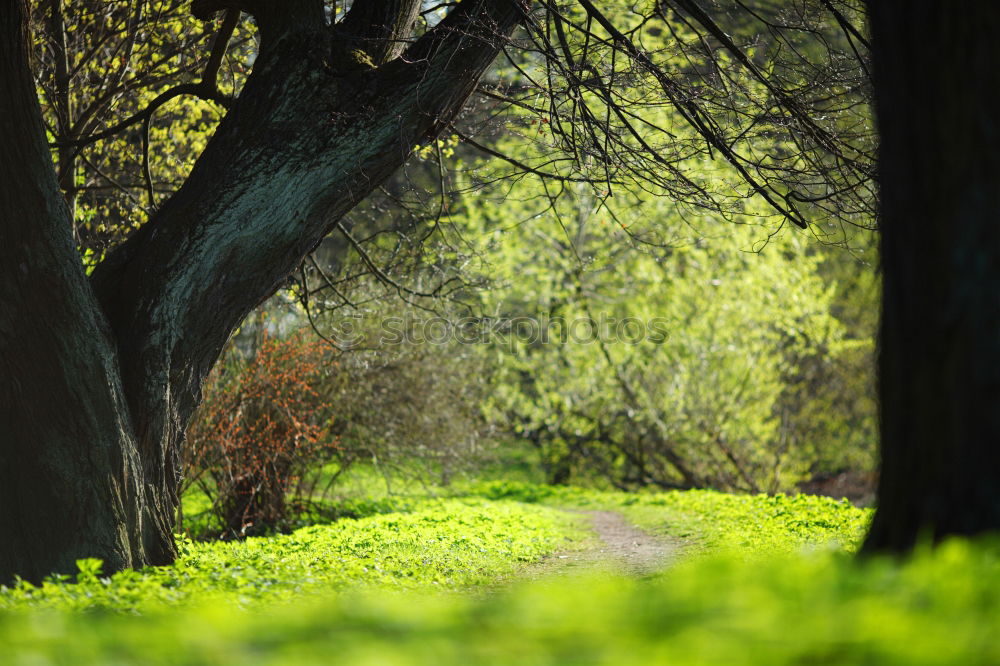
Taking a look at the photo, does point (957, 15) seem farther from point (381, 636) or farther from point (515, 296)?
point (515, 296)

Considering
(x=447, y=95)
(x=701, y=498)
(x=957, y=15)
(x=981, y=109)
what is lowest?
(x=701, y=498)

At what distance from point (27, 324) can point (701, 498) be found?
32.5 feet

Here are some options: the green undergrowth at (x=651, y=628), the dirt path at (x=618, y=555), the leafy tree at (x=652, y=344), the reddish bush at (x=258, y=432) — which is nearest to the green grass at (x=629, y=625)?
the green undergrowth at (x=651, y=628)

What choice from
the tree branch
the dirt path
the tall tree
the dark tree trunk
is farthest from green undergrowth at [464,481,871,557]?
the tree branch

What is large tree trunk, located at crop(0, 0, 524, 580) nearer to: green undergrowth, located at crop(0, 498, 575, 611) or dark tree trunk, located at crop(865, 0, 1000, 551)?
green undergrowth, located at crop(0, 498, 575, 611)

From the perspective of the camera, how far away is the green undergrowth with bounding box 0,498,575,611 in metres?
4.43

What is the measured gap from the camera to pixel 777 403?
1878 cm

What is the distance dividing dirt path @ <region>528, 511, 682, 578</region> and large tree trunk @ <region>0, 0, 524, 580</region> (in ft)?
10.6

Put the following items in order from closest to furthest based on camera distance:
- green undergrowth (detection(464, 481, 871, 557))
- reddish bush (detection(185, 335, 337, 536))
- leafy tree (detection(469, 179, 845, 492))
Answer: green undergrowth (detection(464, 481, 871, 557)), reddish bush (detection(185, 335, 337, 536)), leafy tree (detection(469, 179, 845, 492))

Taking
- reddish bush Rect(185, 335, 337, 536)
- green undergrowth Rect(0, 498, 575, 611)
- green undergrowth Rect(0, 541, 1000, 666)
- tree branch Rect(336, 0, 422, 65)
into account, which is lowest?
green undergrowth Rect(0, 498, 575, 611)

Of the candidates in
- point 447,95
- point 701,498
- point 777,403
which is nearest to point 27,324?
point 447,95

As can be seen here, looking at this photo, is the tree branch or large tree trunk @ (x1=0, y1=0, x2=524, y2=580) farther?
the tree branch

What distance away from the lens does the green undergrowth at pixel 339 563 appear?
4.43 m

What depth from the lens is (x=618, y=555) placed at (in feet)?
28.8
